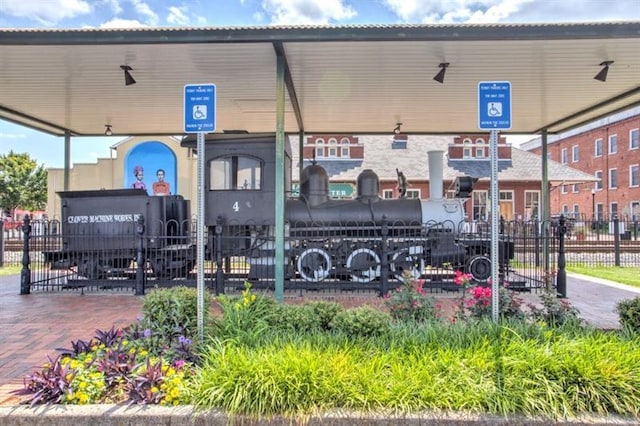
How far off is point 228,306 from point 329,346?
113 cm

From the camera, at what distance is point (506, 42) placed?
5.62m

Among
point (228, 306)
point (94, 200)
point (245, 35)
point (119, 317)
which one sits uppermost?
point (245, 35)

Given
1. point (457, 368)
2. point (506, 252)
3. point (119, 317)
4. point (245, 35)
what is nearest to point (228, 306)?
point (457, 368)

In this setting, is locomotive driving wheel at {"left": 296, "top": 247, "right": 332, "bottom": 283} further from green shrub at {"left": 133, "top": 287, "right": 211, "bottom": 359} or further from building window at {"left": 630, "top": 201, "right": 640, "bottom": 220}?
building window at {"left": 630, "top": 201, "right": 640, "bottom": 220}

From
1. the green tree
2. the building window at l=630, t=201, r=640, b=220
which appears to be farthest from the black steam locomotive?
the building window at l=630, t=201, r=640, b=220

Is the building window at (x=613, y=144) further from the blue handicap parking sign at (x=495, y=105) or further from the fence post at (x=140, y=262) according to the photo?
the fence post at (x=140, y=262)

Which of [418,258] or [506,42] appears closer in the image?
[506,42]

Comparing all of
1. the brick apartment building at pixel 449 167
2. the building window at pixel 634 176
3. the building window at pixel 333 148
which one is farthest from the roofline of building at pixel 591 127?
the building window at pixel 333 148

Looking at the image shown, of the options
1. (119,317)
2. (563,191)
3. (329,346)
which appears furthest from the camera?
(563,191)

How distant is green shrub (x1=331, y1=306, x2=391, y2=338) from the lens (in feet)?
12.5

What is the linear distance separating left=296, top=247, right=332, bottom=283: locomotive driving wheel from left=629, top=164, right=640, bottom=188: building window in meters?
34.3

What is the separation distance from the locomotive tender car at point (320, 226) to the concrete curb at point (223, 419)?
4.33 metres

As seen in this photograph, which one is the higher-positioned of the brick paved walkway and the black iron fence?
the black iron fence

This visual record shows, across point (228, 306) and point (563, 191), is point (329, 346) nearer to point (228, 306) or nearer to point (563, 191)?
point (228, 306)
